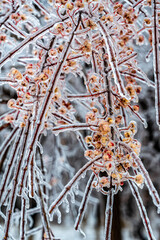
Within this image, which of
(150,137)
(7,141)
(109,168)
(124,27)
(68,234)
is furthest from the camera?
(68,234)

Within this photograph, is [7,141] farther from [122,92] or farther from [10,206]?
[122,92]

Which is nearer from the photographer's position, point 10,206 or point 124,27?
point 10,206

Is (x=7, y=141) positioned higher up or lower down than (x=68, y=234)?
higher up

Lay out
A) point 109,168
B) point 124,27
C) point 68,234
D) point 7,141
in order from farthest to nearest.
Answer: point 68,234 → point 7,141 → point 124,27 → point 109,168

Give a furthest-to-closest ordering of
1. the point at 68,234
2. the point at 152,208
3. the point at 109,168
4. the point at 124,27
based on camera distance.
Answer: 1. the point at 68,234
2. the point at 152,208
3. the point at 124,27
4. the point at 109,168

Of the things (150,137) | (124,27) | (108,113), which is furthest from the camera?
(150,137)

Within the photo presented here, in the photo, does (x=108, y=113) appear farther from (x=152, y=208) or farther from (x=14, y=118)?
(x=152, y=208)

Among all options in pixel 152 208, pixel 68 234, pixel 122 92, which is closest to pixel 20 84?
pixel 122 92

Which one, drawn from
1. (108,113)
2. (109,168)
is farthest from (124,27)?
(109,168)

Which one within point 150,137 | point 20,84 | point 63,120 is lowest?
point 150,137
